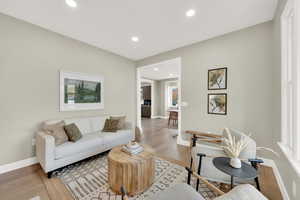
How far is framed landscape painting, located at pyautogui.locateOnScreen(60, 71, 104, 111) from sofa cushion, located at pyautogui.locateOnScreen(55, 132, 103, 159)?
1.03m

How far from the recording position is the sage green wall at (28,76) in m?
Answer: 2.22

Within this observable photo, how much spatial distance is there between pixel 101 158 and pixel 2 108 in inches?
78.3

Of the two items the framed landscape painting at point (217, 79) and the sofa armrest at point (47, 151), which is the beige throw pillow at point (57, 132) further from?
the framed landscape painting at point (217, 79)

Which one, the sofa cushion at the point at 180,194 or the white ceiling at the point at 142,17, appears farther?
the white ceiling at the point at 142,17

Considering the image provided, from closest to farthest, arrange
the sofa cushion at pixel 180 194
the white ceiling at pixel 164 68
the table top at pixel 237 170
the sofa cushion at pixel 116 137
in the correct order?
the sofa cushion at pixel 180 194 < the table top at pixel 237 170 < the sofa cushion at pixel 116 137 < the white ceiling at pixel 164 68

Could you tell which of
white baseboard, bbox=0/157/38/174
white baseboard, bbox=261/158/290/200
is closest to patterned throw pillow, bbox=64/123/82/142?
white baseboard, bbox=0/157/38/174

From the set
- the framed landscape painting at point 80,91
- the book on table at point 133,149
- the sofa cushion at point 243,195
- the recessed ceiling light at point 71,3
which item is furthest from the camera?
the framed landscape painting at point 80,91

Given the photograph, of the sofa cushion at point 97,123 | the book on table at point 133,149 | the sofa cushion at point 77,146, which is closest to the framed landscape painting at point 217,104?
the book on table at point 133,149

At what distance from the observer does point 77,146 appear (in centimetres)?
229

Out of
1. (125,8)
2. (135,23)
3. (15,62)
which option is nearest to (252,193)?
(125,8)

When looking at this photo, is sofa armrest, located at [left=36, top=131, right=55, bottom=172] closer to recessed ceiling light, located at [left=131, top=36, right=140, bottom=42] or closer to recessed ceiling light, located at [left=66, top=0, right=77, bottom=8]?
recessed ceiling light, located at [left=66, top=0, right=77, bottom=8]

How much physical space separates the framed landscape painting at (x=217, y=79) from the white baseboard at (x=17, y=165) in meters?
4.15

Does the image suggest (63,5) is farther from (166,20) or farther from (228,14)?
(228,14)

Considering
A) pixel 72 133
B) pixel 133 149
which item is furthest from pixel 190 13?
pixel 72 133
